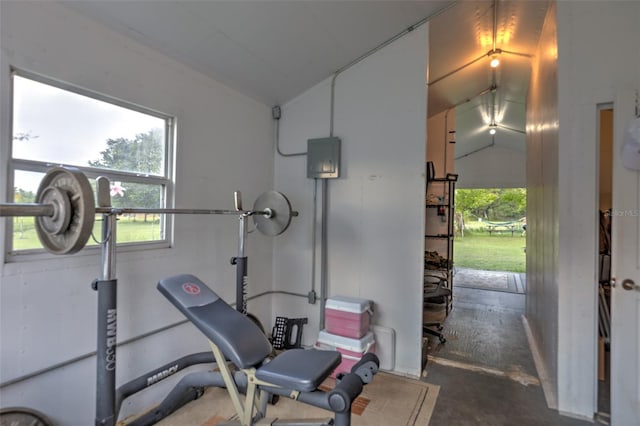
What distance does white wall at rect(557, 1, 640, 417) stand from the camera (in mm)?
2182

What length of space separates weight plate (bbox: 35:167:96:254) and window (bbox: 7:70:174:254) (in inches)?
19.3

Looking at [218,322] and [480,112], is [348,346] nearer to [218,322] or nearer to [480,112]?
[218,322]

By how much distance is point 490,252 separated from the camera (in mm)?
11656

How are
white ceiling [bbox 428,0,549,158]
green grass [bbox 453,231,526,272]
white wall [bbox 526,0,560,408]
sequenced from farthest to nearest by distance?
1. green grass [bbox 453,231,526,272]
2. white ceiling [bbox 428,0,549,158]
3. white wall [bbox 526,0,560,408]

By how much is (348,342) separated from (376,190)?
1369 millimetres

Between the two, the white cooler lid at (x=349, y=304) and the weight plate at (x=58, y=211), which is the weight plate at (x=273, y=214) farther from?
the weight plate at (x=58, y=211)

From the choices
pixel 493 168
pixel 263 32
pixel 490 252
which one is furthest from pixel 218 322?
pixel 490 252

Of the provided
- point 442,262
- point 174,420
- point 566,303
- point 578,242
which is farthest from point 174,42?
point 442,262

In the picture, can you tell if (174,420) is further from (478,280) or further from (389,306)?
(478,280)

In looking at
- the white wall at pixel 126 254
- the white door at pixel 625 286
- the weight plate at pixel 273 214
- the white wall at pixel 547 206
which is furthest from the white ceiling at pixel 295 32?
the white door at pixel 625 286

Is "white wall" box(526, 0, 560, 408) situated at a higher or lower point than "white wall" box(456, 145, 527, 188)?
lower

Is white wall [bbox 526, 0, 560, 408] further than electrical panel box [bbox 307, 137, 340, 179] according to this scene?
No

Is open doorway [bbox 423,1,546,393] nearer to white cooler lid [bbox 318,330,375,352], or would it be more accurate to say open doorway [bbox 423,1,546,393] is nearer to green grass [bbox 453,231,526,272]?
white cooler lid [bbox 318,330,375,352]

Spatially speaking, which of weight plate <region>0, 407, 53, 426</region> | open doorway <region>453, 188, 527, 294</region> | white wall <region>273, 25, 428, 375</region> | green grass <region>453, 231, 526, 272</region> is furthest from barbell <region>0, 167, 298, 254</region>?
green grass <region>453, 231, 526, 272</region>
